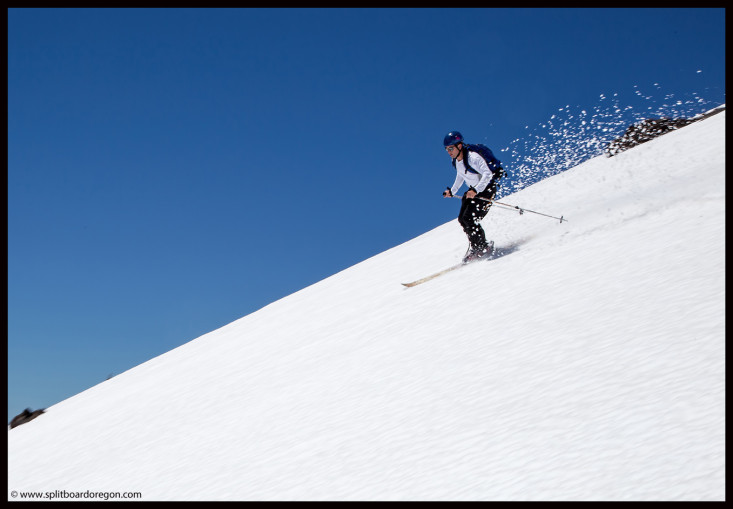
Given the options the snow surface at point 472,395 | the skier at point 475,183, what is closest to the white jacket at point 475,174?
the skier at point 475,183

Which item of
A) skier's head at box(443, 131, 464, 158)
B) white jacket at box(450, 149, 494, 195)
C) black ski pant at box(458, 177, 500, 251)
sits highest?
skier's head at box(443, 131, 464, 158)

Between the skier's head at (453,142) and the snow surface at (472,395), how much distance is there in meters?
1.72

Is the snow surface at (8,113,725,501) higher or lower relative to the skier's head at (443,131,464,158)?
lower

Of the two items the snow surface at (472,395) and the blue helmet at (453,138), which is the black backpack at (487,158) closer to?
the blue helmet at (453,138)

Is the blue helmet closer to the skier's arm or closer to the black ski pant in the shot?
the skier's arm

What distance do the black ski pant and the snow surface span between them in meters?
0.68

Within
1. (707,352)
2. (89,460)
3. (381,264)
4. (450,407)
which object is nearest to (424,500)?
(450,407)

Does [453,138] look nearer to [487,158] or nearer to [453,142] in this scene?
[453,142]

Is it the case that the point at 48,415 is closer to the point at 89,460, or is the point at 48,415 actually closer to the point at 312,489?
the point at 89,460

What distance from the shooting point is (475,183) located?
855 cm

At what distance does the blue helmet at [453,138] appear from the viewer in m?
8.49

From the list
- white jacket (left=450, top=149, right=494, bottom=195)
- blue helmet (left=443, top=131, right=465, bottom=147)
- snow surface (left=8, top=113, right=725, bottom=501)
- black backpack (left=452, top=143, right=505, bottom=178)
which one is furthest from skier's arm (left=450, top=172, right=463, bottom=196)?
snow surface (left=8, top=113, right=725, bottom=501)

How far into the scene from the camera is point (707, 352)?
297 cm

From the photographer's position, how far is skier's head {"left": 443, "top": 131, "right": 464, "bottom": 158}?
8.49 metres
